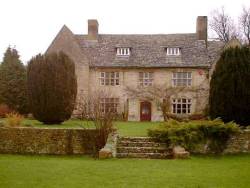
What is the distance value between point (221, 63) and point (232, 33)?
1396 inches

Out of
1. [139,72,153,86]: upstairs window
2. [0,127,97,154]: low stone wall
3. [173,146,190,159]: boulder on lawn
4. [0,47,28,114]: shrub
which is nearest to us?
[173,146,190,159]: boulder on lawn

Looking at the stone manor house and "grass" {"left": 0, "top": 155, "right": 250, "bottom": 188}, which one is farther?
the stone manor house

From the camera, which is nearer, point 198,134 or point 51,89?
point 198,134

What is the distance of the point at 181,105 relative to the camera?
42156mm

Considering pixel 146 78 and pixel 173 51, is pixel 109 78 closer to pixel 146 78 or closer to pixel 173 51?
pixel 146 78

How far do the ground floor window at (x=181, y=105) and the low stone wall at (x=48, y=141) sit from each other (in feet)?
74.3

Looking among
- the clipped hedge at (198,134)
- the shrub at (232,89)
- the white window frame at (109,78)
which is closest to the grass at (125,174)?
the clipped hedge at (198,134)

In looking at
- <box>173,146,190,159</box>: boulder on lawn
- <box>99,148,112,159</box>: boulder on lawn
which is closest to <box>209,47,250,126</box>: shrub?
<box>173,146,190,159</box>: boulder on lawn

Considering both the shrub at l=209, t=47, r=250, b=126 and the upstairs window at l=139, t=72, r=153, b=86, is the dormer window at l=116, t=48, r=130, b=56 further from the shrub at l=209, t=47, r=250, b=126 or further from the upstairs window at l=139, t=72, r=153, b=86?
the shrub at l=209, t=47, r=250, b=126

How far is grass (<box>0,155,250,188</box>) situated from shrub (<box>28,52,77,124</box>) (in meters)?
13.0

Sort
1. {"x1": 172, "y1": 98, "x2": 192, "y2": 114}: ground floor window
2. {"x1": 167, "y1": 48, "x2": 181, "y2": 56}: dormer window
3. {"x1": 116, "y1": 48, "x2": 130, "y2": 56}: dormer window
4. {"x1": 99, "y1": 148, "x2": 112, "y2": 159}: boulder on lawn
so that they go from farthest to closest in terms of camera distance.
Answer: {"x1": 116, "y1": 48, "x2": 130, "y2": 56}: dormer window → {"x1": 167, "y1": 48, "x2": 181, "y2": 56}: dormer window → {"x1": 172, "y1": 98, "x2": 192, "y2": 114}: ground floor window → {"x1": 99, "y1": 148, "x2": 112, "y2": 159}: boulder on lawn

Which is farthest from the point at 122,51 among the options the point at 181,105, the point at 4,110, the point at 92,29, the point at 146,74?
the point at 4,110

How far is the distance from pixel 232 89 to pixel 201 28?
73.2ft

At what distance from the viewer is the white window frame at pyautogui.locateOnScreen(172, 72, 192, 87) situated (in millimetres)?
42156
